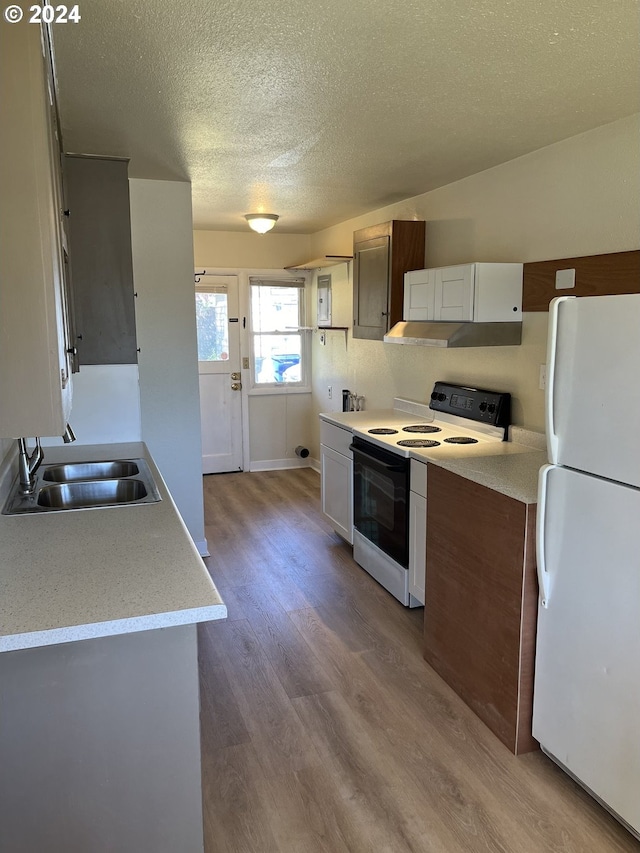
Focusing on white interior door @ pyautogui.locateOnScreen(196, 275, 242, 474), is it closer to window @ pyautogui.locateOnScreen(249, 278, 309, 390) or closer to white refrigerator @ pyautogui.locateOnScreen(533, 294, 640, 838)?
window @ pyautogui.locateOnScreen(249, 278, 309, 390)

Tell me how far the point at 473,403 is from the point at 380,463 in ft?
2.08

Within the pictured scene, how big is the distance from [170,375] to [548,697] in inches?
106

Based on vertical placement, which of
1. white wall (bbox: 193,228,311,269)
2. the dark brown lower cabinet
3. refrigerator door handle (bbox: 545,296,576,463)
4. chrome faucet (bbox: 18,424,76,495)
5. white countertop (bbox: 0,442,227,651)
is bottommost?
the dark brown lower cabinet

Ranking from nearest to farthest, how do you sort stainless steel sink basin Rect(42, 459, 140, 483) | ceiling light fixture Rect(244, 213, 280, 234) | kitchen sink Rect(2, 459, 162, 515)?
kitchen sink Rect(2, 459, 162, 515) < stainless steel sink basin Rect(42, 459, 140, 483) < ceiling light fixture Rect(244, 213, 280, 234)

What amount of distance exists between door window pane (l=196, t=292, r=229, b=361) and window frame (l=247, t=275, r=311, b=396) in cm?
25

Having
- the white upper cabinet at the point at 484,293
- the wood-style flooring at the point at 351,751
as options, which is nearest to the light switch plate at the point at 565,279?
the white upper cabinet at the point at 484,293

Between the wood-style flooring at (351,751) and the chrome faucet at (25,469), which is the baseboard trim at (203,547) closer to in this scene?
the wood-style flooring at (351,751)

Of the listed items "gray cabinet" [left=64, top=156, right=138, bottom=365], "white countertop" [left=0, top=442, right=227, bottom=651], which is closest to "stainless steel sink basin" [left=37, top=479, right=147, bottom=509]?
"white countertop" [left=0, top=442, right=227, bottom=651]

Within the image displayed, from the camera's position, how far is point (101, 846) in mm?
1489

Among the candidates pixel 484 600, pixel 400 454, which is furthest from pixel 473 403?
pixel 484 600

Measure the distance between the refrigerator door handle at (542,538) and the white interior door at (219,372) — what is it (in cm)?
444

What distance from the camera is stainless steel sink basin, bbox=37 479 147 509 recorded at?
2473 millimetres

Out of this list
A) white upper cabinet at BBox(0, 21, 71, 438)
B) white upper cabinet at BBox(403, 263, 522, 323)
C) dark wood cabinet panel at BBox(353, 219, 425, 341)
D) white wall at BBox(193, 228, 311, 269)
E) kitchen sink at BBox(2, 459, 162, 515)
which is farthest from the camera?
white wall at BBox(193, 228, 311, 269)

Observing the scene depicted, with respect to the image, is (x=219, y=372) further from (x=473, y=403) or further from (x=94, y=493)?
(x=94, y=493)
